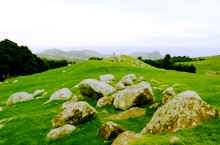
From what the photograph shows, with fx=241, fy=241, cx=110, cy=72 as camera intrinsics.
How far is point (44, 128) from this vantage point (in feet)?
60.5

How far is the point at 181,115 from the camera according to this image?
13367 mm

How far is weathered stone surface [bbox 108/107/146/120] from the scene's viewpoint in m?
18.6

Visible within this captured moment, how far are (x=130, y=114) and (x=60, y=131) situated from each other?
5.53 metres

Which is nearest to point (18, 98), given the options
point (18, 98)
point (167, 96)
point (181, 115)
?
point (18, 98)

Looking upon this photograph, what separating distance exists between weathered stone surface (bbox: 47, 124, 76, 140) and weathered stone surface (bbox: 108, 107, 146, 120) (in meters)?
3.43

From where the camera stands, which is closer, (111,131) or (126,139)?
(126,139)

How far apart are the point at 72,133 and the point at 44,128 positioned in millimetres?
3083

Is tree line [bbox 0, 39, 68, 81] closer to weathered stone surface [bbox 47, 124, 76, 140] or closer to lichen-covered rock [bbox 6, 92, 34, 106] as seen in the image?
lichen-covered rock [bbox 6, 92, 34, 106]

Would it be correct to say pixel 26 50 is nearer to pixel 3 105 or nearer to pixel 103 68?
pixel 103 68

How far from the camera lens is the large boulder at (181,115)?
13.2m

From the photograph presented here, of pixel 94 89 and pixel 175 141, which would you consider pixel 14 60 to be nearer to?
pixel 94 89

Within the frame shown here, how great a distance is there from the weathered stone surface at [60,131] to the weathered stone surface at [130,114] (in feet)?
11.2

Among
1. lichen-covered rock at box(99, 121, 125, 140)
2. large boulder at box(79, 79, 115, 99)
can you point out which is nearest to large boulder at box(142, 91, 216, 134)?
lichen-covered rock at box(99, 121, 125, 140)

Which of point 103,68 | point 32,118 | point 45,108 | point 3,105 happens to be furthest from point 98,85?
point 103,68
